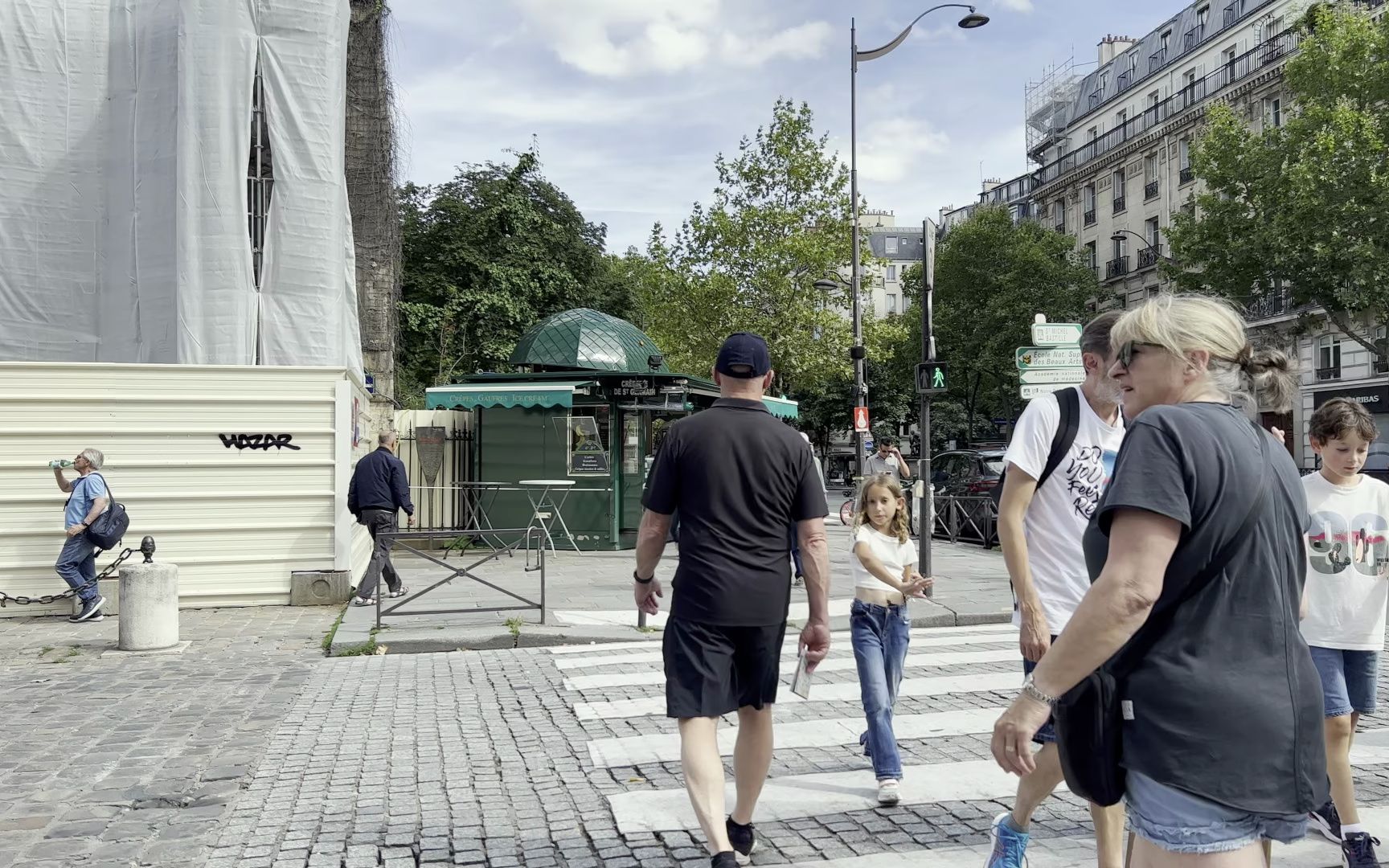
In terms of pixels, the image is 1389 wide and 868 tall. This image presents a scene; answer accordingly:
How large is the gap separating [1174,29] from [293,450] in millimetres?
49522

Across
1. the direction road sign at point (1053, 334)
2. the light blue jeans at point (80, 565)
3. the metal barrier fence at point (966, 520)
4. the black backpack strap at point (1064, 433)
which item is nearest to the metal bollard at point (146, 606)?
the light blue jeans at point (80, 565)

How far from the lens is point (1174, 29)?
49344 millimetres

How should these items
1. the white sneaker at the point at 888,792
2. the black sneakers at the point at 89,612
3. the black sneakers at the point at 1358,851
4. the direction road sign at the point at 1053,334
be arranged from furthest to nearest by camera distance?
1. the direction road sign at the point at 1053,334
2. the black sneakers at the point at 89,612
3. the white sneaker at the point at 888,792
4. the black sneakers at the point at 1358,851

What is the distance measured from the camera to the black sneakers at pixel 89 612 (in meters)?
10.5

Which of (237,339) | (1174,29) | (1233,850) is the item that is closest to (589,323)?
(237,339)

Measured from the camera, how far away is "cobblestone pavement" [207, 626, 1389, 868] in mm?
4086

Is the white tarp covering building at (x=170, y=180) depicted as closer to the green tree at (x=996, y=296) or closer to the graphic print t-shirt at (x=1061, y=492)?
the graphic print t-shirt at (x=1061, y=492)

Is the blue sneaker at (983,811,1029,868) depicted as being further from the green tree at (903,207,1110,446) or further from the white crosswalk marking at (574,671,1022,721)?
the green tree at (903,207,1110,446)

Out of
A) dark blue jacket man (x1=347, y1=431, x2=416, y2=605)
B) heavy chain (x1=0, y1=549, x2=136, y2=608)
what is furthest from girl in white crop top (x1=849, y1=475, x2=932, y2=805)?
heavy chain (x1=0, y1=549, x2=136, y2=608)

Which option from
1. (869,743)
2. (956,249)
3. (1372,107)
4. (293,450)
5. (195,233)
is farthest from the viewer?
(956,249)

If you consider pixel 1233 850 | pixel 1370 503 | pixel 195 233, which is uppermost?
pixel 195 233

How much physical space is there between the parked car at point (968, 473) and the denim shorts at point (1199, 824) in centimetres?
1760

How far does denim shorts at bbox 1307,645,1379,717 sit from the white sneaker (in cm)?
165

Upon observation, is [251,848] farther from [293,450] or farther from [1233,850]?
[293,450]
